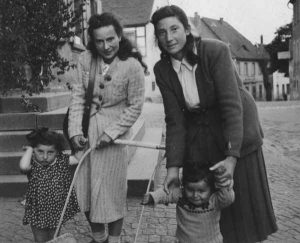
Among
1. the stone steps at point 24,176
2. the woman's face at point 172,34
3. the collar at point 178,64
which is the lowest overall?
the stone steps at point 24,176

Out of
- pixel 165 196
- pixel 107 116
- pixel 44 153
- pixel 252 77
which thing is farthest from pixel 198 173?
pixel 252 77

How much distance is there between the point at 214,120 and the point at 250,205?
598 mm

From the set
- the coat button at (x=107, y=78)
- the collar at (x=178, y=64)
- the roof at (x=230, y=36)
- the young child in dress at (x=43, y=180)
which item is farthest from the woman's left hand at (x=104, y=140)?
the roof at (x=230, y=36)

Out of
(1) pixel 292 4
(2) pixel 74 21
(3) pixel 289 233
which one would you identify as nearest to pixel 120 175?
(3) pixel 289 233

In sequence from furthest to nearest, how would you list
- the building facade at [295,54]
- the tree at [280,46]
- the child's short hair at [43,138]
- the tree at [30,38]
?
the tree at [280,46] → the building facade at [295,54] → the tree at [30,38] → the child's short hair at [43,138]

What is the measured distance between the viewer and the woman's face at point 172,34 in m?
2.71

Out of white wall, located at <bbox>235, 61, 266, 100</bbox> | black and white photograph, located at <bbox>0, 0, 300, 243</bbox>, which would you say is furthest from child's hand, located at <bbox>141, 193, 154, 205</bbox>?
white wall, located at <bbox>235, 61, 266, 100</bbox>

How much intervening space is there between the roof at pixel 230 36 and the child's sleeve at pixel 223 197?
49.0m

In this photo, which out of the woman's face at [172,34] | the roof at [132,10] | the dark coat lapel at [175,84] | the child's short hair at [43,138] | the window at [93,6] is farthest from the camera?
the roof at [132,10]

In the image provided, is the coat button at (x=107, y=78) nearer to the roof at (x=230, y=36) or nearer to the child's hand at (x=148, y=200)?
the child's hand at (x=148, y=200)

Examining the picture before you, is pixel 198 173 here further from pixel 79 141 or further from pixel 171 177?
pixel 79 141

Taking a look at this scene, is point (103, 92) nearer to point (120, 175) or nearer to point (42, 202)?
point (120, 175)

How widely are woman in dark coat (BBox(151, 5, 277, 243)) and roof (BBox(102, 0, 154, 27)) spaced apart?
33414 mm

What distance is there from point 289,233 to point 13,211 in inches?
114
